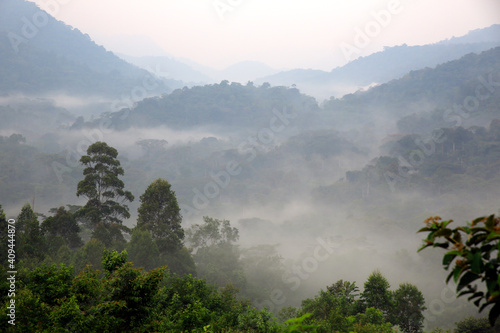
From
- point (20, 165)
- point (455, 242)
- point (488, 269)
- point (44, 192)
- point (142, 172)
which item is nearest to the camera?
point (488, 269)

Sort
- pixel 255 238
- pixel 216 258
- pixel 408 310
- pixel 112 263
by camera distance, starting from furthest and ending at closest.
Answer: pixel 255 238, pixel 216 258, pixel 408 310, pixel 112 263

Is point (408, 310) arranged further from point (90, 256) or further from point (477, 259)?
point (477, 259)

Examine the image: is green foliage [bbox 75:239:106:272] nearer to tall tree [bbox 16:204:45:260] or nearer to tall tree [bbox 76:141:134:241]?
tall tree [bbox 16:204:45:260]

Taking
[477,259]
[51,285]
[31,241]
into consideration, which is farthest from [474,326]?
[31,241]

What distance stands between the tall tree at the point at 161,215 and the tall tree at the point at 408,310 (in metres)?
23.5

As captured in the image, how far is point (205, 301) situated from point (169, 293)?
255 cm

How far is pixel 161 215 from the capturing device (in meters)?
36.4

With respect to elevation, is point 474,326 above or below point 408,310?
below

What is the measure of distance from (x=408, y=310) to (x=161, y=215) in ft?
86.5

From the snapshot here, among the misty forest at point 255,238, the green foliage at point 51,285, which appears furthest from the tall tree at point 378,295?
the green foliage at point 51,285

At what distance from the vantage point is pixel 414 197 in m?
131

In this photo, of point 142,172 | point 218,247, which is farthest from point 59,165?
point 218,247

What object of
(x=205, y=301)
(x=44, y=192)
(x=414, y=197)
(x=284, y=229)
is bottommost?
(x=205, y=301)

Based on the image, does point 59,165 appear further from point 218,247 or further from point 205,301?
point 205,301
